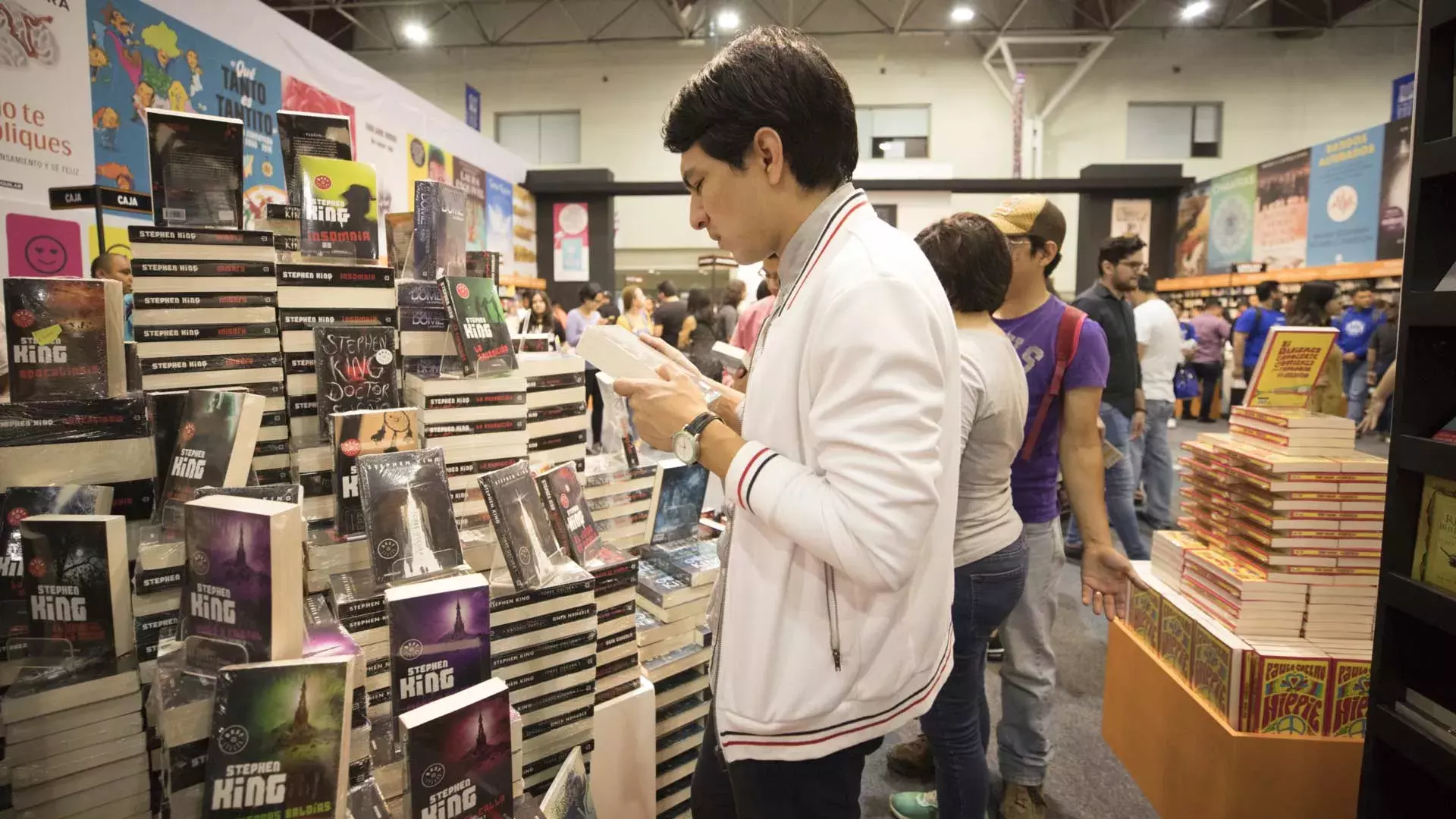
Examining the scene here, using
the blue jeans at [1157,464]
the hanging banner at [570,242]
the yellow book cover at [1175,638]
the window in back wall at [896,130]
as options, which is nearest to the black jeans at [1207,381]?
the blue jeans at [1157,464]

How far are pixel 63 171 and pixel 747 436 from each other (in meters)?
4.28

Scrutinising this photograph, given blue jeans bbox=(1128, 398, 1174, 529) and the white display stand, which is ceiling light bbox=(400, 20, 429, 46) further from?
the white display stand

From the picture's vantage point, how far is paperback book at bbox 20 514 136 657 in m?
1.30

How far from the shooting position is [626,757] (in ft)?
6.28

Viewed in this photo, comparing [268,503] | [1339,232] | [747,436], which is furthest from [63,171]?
[1339,232]

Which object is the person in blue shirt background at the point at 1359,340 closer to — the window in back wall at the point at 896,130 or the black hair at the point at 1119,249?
the black hair at the point at 1119,249

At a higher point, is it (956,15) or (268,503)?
(956,15)

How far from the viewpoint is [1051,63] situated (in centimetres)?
1398

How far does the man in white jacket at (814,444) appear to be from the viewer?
839 millimetres

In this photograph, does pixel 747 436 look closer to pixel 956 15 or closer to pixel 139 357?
pixel 139 357

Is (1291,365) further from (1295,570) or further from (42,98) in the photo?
(42,98)

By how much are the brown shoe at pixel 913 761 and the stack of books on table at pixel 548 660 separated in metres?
1.12

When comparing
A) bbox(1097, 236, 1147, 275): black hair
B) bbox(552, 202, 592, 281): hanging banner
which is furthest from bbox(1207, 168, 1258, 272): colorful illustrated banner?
bbox(552, 202, 592, 281): hanging banner

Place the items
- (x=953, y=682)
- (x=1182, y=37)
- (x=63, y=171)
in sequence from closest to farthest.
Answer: (x=953, y=682) < (x=63, y=171) < (x=1182, y=37)
